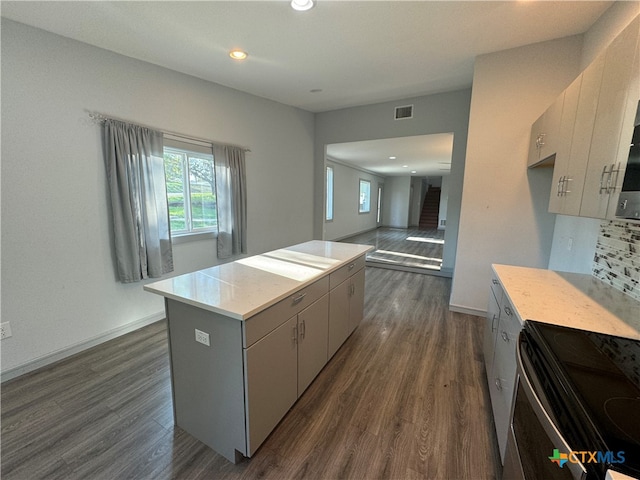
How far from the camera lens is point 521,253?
9.70ft

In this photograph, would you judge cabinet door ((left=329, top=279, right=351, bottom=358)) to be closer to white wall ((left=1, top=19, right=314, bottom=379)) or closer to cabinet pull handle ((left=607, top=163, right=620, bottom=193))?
cabinet pull handle ((left=607, top=163, right=620, bottom=193))

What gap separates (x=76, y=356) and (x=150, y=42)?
2.93 m

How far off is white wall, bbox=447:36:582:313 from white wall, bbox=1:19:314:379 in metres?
3.30

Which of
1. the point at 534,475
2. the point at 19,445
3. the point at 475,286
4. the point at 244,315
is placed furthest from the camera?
the point at 475,286

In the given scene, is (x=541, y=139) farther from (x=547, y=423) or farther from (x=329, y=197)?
(x=329, y=197)

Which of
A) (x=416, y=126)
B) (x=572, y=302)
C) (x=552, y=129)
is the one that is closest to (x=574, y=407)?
(x=572, y=302)

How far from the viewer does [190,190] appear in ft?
11.0

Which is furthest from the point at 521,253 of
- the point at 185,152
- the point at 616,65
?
the point at 185,152

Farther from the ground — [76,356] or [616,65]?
[616,65]

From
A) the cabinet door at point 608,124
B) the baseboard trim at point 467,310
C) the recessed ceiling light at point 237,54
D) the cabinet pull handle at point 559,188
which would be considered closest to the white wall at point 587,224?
the cabinet pull handle at point 559,188

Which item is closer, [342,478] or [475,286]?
[342,478]

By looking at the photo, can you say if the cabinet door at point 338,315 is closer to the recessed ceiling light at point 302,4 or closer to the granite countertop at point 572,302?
the granite countertop at point 572,302

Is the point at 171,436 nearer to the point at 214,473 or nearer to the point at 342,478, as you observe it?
the point at 214,473

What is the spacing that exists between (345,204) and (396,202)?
4600 mm
